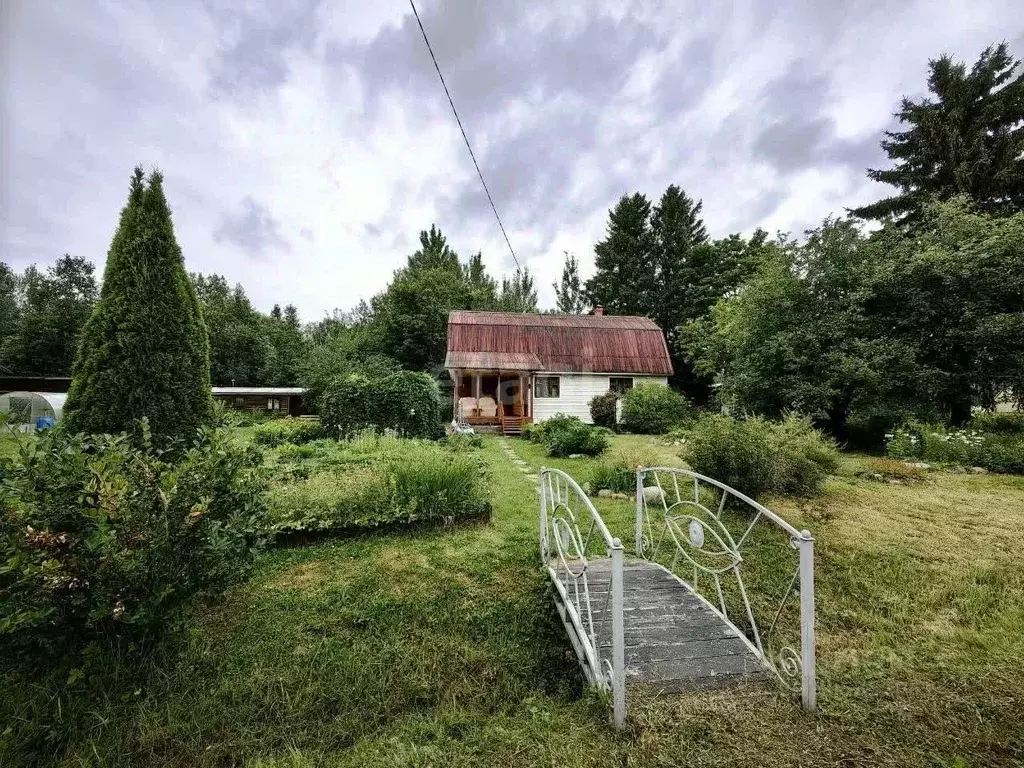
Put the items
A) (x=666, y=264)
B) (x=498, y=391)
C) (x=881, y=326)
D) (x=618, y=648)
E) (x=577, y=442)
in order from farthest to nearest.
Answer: (x=666, y=264)
(x=498, y=391)
(x=881, y=326)
(x=577, y=442)
(x=618, y=648)

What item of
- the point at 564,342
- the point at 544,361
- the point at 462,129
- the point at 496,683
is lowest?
the point at 496,683

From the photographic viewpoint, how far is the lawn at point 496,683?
191cm

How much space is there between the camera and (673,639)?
2588mm

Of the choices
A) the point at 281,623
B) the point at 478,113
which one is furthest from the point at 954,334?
the point at 281,623

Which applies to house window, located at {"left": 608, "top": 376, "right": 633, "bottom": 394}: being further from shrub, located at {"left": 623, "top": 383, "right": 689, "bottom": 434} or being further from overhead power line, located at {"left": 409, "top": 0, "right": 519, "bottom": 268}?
overhead power line, located at {"left": 409, "top": 0, "right": 519, "bottom": 268}

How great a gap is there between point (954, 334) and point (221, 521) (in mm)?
13869

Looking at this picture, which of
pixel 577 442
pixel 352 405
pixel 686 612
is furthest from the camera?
pixel 352 405

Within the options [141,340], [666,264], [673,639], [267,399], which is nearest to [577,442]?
[673,639]

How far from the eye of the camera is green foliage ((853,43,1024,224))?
52.6 feet

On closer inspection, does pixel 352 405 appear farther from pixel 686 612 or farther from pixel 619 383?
pixel 619 383

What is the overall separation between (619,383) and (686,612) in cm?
1622

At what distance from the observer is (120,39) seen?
3.42 meters

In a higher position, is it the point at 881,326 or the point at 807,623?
the point at 881,326

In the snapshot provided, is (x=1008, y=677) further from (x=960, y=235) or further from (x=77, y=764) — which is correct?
(x=960, y=235)
